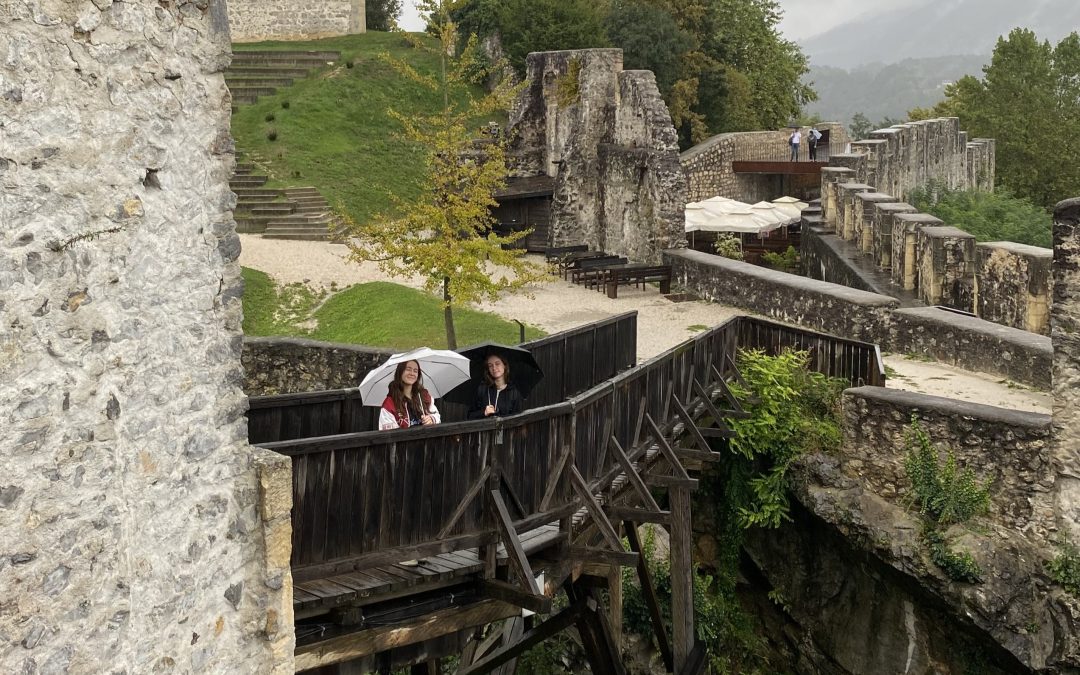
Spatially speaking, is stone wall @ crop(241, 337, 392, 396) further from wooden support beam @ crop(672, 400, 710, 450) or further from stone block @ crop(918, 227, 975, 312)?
stone block @ crop(918, 227, 975, 312)

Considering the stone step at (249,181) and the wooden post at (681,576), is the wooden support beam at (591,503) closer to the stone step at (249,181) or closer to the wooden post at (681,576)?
the wooden post at (681,576)

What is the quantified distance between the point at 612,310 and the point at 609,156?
5.32 metres

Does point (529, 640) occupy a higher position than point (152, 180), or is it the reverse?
point (152, 180)

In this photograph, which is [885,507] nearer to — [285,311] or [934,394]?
[934,394]

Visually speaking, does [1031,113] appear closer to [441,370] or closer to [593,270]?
[593,270]

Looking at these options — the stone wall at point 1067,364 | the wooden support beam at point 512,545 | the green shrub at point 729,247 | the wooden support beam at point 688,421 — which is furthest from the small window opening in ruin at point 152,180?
the green shrub at point 729,247

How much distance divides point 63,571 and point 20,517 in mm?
305

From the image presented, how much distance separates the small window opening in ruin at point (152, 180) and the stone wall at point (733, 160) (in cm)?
3251

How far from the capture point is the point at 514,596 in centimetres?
768

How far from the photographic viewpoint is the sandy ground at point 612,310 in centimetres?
1403

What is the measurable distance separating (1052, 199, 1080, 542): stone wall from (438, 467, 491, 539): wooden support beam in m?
6.04

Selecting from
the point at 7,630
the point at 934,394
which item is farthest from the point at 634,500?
the point at 7,630

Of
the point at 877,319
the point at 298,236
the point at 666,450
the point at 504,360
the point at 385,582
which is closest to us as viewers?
the point at 385,582

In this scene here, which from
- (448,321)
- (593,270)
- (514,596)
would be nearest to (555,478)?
(514,596)
